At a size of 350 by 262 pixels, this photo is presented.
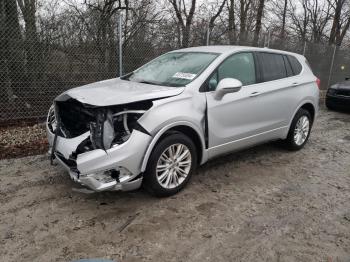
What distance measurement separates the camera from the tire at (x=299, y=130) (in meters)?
5.52

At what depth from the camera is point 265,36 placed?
464 inches

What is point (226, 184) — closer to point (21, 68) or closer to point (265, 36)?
point (21, 68)

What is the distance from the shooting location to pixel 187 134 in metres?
4.01

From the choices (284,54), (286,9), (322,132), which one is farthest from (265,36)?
(286,9)

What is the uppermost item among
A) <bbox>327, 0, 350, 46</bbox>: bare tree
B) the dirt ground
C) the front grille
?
<bbox>327, 0, 350, 46</bbox>: bare tree

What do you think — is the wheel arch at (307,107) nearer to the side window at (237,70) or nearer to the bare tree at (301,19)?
the side window at (237,70)

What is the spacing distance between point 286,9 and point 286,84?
25811 mm

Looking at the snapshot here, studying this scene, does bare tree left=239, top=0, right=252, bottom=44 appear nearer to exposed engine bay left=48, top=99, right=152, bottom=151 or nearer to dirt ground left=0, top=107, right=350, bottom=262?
dirt ground left=0, top=107, right=350, bottom=262

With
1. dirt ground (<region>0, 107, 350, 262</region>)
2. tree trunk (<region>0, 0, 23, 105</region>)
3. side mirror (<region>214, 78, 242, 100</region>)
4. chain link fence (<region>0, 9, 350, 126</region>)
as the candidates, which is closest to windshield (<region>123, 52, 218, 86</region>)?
side mirror (<region>214, 78, 242, 100</region>)

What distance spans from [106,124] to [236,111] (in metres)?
1.82

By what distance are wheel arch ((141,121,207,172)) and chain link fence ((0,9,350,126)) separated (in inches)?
156

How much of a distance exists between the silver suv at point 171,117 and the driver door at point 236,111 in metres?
0.01

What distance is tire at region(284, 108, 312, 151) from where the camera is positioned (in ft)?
18.1

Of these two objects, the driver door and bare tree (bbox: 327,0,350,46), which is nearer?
the driver door
